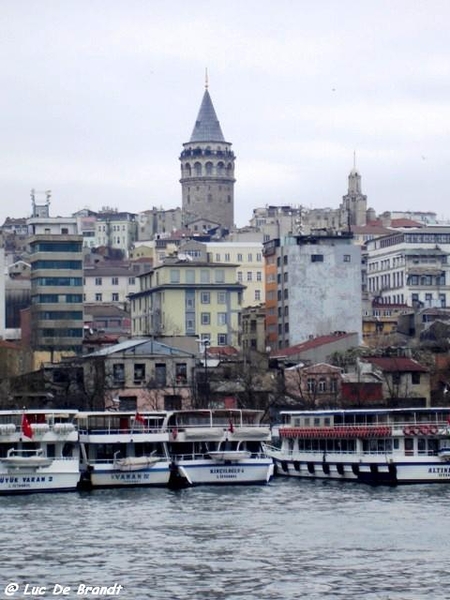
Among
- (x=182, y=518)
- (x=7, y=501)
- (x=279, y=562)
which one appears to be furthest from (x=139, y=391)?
(x=279, y=562)

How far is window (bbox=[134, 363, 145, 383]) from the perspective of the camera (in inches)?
4062

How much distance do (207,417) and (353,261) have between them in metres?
67.5

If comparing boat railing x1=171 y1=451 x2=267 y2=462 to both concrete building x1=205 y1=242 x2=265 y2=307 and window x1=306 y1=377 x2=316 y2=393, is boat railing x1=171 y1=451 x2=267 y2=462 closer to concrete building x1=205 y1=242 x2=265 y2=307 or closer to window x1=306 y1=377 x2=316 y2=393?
window x1=306 y1=377 x2=316 y2=393

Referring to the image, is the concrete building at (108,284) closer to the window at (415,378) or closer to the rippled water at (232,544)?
the window at (415,378)

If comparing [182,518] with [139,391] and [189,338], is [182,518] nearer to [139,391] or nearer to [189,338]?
[139,391]

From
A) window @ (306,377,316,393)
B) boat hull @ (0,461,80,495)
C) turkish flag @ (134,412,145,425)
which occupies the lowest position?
boat hull @ (0,461,80,495)

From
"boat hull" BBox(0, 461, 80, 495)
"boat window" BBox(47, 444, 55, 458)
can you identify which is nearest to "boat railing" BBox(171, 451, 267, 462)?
"boat window" BBox(47, 444, 55, 458)

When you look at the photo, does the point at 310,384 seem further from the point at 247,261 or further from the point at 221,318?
the point at 247,261

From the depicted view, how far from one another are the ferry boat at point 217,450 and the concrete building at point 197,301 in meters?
66.4

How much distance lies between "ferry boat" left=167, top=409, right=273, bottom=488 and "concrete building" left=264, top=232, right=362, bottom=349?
212ft

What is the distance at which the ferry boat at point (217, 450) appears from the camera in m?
72.4

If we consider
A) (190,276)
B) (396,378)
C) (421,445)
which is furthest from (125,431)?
(190,276)

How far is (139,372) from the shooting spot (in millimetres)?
103438

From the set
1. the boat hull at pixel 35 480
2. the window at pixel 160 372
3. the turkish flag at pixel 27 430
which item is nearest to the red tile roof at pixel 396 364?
the window at pixel 160 372
